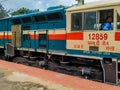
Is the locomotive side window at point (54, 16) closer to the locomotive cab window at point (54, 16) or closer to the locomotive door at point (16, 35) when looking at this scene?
the locomotive cab window at point (54, 16)

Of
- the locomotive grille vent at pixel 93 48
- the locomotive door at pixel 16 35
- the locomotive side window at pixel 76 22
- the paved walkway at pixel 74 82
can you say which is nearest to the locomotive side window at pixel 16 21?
the locomotive door at pixel 16 35

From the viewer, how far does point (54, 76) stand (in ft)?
39.4

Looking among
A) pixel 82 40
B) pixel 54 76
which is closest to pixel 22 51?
pixel 54 76

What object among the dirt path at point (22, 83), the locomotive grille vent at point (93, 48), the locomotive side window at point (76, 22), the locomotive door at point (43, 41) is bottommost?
the dirt path at point (22, 83)

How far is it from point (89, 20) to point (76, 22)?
78cm

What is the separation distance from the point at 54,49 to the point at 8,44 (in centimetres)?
528

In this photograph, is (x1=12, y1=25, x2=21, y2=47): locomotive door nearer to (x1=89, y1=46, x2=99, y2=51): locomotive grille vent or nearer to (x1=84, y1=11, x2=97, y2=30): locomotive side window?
(x1=84, y1=11, x2=97, y2=30): locomotive side window

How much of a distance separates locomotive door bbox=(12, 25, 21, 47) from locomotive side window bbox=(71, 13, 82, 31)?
240 inches

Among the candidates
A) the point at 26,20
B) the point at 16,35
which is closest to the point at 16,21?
the point at 16,35

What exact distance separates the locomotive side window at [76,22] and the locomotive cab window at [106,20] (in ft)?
3.56

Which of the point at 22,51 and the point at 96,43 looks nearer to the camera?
the point at 96,43

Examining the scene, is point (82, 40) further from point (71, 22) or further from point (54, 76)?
point (54, 76)

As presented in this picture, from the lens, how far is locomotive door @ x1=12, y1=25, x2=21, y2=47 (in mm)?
16875

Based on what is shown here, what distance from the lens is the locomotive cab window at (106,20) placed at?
10.0 metres
